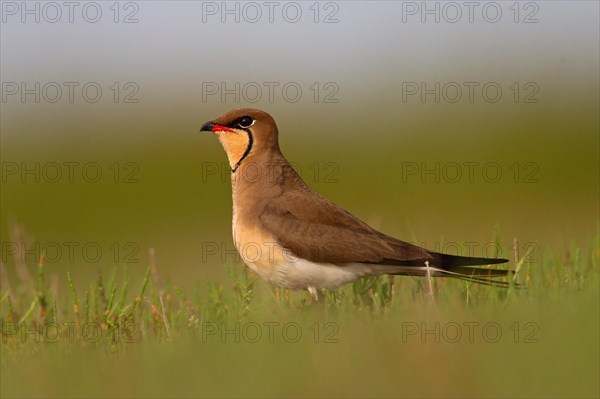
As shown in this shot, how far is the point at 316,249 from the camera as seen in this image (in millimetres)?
8258

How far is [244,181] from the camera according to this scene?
29.2 feet

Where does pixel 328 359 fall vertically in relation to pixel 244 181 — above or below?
below

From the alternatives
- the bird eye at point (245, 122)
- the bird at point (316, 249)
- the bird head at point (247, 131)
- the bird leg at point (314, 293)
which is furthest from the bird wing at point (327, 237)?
the bird eye at point (245, 122)

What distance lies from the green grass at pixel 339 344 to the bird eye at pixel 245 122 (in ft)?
4.27

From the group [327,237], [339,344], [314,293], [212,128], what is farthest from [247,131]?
[339,344]

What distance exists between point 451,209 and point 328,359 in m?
14.5

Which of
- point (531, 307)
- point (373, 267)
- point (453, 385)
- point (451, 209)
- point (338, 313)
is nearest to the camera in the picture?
point (453, 385)

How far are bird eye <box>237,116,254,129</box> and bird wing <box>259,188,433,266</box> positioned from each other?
0.78 metres

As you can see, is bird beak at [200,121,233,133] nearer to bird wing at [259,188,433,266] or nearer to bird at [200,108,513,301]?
bird at [200,108,513,301]

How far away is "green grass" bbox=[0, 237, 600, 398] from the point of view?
18.6 ft

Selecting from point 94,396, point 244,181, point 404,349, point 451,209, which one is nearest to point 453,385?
point 404,349

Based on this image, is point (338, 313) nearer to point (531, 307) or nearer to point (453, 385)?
point (531, 307)

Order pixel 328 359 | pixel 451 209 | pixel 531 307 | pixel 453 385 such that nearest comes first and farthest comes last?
1. pixel 453 385
2. pixel 328 359
3. pixel 531 307
4. pixel 451 209

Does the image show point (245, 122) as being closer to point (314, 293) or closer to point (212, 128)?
point (212, 128)
